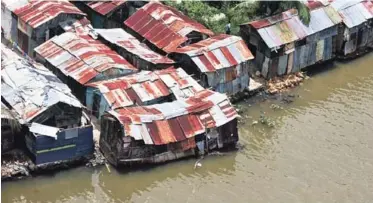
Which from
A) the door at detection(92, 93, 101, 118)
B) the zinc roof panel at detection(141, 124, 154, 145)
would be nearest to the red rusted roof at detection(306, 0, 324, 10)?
the door at detection(92, 93, 101, 118)

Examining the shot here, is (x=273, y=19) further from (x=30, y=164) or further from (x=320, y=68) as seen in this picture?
(x=30, y=164)

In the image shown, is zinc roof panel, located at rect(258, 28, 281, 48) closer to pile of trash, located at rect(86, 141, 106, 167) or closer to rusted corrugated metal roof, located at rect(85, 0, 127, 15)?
rusted corrugated metal roof, located at rect(85, 0, 127, 15)

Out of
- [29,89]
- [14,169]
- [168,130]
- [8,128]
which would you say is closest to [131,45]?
[29,89]

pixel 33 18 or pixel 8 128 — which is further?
pixel 33 18

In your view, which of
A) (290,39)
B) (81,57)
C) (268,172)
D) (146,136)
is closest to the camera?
(146,136)

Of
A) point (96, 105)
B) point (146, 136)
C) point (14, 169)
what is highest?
point (146, 136)

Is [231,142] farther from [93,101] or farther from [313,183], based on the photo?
[93,101]
